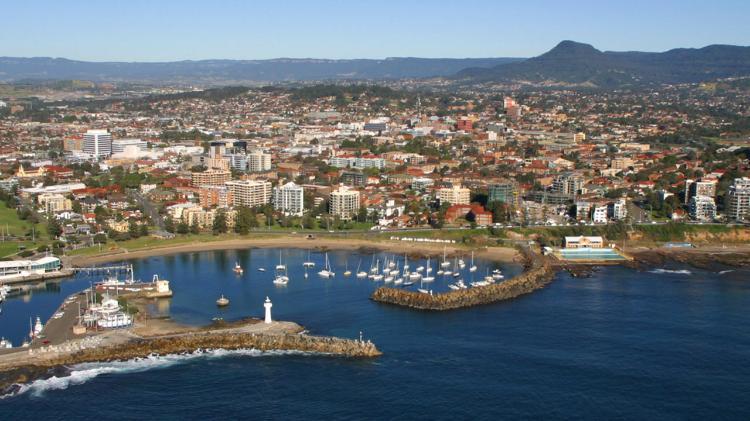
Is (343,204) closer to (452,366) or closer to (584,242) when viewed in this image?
(584,242)

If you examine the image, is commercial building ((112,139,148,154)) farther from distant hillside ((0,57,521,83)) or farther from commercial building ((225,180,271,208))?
distant hillside ((0,57,521,83))

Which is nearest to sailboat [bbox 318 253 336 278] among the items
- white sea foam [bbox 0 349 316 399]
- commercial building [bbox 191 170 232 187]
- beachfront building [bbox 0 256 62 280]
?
white sea foam [bbox 0 349 316 399]

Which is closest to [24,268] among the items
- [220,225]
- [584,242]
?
[220,225]

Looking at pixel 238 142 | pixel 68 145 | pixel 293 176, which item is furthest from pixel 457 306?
pixel 68 145

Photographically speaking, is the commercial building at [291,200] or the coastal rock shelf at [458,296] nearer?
the coastal rock shelf at [458,296]

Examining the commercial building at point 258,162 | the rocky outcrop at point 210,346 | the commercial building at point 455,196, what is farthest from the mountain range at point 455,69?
the rocky outcrop at point 210,346

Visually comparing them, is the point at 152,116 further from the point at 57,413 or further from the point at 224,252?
the point at 57,413

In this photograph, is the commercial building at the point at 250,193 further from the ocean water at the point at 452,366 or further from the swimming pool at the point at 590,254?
the swimming pool at the point at 590,254
